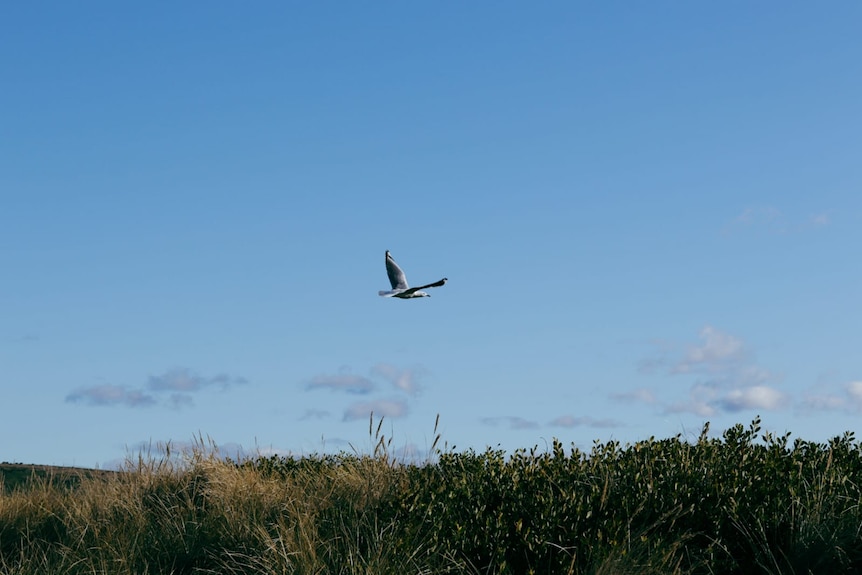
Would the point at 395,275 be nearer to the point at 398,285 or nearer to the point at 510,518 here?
the point at 398,285

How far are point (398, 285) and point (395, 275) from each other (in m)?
0.18

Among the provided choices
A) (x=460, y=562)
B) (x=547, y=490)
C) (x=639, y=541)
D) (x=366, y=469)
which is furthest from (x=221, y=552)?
(x=639, y=541)

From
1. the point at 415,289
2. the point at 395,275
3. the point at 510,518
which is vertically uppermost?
the point at 395,275

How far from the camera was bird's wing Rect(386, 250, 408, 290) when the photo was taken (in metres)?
10.3

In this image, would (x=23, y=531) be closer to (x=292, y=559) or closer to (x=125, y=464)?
(x=125, y=464)

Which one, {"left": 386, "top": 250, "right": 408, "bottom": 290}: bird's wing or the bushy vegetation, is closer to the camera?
the bushy vegetation

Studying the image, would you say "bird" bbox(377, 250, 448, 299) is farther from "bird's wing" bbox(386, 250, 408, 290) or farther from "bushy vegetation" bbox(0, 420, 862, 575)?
"bushy vegetation" bbox(0, 420, 862, 575)

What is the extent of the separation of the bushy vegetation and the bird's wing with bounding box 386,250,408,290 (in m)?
2.04

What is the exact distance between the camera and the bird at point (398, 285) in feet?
32.1

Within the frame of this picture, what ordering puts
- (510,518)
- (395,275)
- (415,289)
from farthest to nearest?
1. (395,275)
2. (415,289)
3. (510,518)

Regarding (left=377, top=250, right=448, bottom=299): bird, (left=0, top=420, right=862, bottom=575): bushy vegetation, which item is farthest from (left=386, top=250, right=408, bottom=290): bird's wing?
(left=0, top=420, right=862, bottom=575): bushy vegetation

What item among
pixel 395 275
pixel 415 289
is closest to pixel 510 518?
pixel 415 289

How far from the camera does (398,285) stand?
1031 cm

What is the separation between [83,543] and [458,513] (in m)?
4.27
